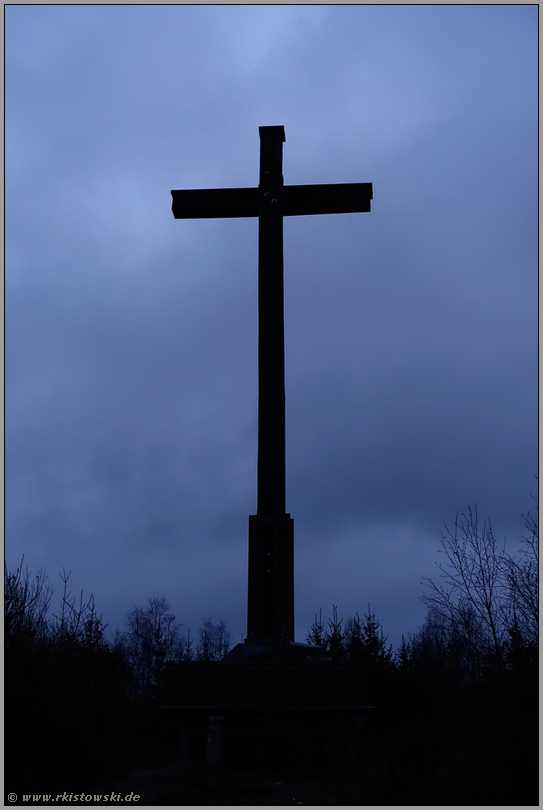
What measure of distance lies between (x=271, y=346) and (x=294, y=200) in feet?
7.55

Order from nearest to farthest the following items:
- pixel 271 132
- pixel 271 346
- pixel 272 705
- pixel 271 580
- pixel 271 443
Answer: pixel 272 705, pixel 271 580, pixel 271 443, pixel 271 346, pixel 271 132

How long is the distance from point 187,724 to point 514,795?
375 centimetres

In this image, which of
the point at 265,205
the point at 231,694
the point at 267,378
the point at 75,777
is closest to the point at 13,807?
the point at 75,777

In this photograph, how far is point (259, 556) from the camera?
8.71 metres

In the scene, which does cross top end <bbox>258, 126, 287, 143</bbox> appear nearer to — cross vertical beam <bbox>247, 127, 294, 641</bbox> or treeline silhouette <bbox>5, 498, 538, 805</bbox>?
cross vertical beam <bbox>247, 127, 294, 641</bbox>

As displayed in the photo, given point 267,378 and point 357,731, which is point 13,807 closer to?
point 357,731

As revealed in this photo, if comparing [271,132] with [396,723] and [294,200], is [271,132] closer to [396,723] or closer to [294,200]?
[294,200]

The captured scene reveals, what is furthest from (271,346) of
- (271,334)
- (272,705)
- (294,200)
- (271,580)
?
(272,705)

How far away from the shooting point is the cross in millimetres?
8633

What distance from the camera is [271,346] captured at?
9516 mm

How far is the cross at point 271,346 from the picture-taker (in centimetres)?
863

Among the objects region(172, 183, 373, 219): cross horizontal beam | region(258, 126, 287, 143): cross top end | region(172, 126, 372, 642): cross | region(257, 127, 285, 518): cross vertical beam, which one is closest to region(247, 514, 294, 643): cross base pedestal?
region(172, 126, 372, 642): cross

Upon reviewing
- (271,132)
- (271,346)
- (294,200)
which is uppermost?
(271,132)

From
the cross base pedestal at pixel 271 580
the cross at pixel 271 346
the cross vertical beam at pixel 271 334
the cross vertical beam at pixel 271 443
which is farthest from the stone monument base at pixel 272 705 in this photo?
the cross vertical beam at pixel 271 334
